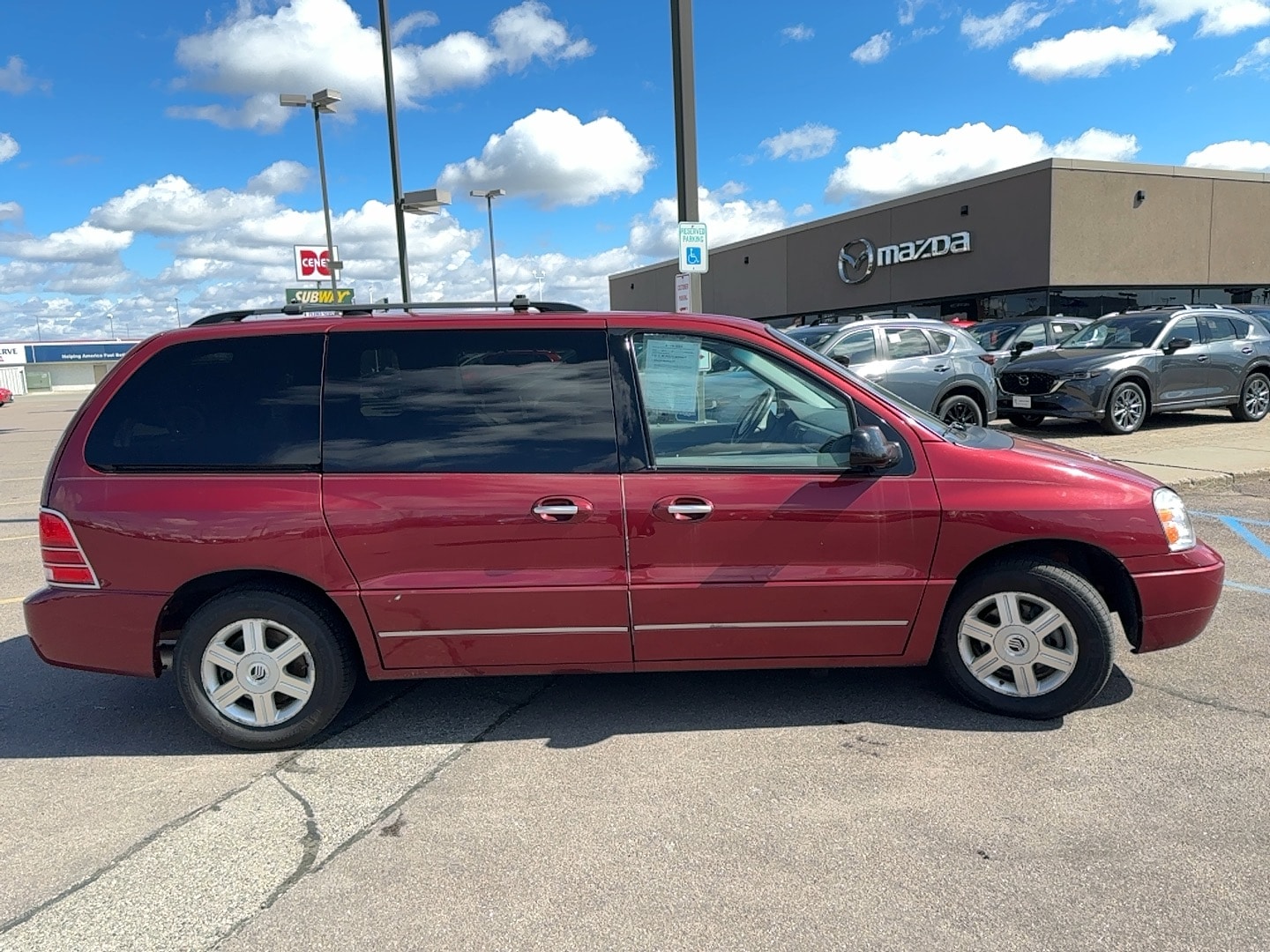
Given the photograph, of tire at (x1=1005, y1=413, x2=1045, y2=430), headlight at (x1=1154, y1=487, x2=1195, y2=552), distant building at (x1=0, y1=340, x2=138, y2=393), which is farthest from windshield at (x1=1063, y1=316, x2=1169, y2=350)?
distant building at (x1=0, y1=340, x2=138, y2=393)

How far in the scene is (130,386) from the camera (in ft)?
11.8

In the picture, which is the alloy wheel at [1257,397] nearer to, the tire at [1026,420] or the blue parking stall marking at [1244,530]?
the tire at [1026,420]

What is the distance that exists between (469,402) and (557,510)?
586 mm

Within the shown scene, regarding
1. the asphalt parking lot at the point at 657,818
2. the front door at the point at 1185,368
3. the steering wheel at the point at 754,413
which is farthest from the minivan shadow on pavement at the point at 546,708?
the front door at the point at 1185,368

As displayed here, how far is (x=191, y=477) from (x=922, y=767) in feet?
10.0

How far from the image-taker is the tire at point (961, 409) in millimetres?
11430

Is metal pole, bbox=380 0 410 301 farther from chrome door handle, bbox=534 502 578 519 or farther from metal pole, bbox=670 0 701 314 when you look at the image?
chrome door handle, bbox=534 502 578 519

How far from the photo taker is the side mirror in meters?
3.40

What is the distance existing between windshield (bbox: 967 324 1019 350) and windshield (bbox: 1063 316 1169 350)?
243cm

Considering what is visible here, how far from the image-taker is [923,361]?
37.2ft

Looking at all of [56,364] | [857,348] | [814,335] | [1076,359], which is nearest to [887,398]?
[857,348]

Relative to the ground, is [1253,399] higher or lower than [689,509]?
lower

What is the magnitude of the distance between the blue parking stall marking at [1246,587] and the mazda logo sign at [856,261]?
28.0 m

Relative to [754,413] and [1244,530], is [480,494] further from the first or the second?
[1244,530]
